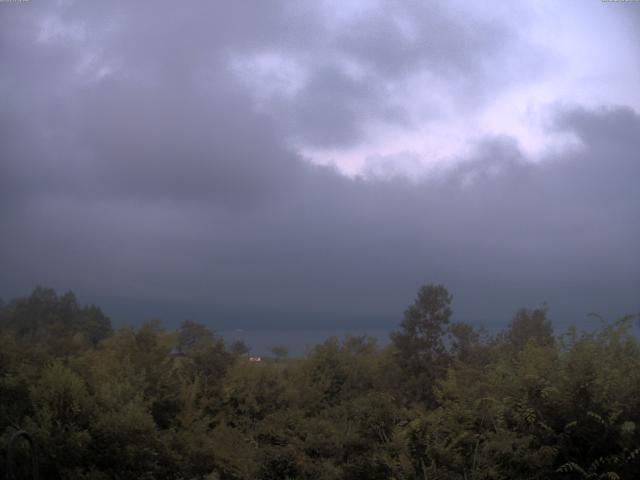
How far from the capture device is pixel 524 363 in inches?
362

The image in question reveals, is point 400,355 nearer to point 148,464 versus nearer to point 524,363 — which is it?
point 524,363

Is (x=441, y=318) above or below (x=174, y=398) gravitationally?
above

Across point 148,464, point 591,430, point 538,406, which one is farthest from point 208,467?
point 591,430

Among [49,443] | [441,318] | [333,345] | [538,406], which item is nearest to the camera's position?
[49,443]

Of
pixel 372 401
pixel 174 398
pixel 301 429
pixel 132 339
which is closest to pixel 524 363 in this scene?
pixel 372 401

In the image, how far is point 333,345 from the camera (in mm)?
17109

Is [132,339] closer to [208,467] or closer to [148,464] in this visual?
[208,467]

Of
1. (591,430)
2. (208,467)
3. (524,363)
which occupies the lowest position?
(208,467)

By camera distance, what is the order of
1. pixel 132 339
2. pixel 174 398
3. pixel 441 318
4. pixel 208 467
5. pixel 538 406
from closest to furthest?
pixel 538 406, pixel 208 467, pixel 174 398, pixel 132 339, pixel 441 318

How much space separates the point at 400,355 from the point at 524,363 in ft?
18.6

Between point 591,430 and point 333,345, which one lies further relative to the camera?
point 333,345

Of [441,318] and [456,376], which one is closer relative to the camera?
[456,376]

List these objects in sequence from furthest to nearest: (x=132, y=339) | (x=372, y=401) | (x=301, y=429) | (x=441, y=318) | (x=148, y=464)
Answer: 1. (x=441, y=318)
2. (x=132, y=339)
3. (x=372, y=401)
4. (x=301, y=429)
5. (x=148, y=464)

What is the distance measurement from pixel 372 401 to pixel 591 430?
3.50m
